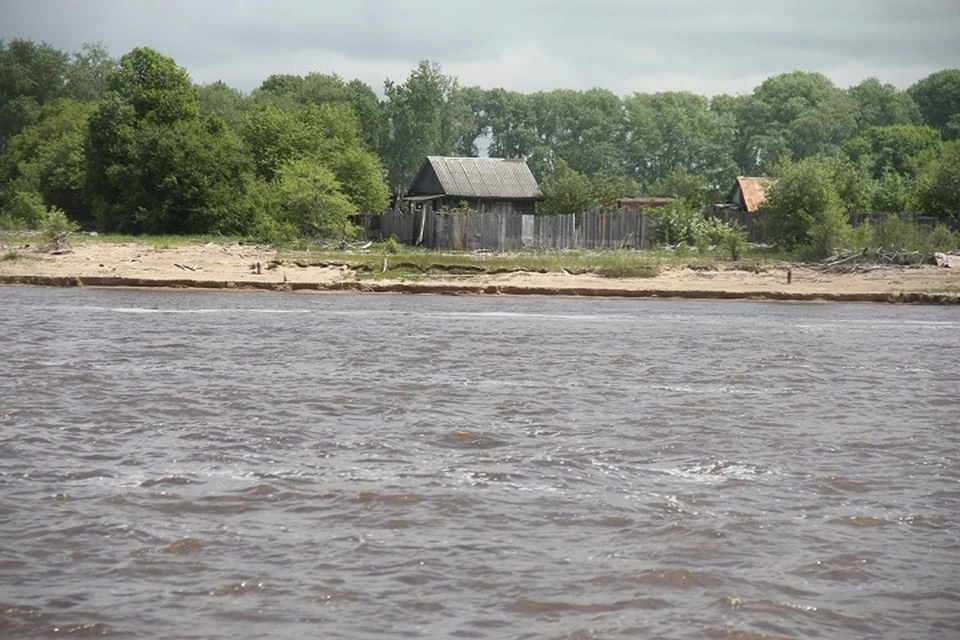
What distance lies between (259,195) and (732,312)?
21.7 m

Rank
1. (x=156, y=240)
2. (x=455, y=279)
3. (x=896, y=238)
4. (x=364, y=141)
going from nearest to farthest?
(x=455, y=279), (x=896, y=238), (x=156, y=240), (x=364, y=141)

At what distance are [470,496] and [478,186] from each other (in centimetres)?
4480

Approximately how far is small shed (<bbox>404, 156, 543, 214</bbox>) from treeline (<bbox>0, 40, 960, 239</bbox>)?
3.72ft

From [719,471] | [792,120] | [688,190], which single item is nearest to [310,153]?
[688,190]

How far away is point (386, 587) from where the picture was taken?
6449 mm

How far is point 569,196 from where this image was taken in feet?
164

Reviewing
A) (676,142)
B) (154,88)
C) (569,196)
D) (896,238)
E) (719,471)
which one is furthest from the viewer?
(676,142)

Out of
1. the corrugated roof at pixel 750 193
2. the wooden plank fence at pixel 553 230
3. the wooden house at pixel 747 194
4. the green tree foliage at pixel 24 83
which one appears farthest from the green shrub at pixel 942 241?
the green tree foliage at pixel 24 83

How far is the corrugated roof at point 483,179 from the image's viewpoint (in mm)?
52438

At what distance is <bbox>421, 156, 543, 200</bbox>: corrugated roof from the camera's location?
5244 cm

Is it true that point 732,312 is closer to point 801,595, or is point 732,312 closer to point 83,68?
point 801,595

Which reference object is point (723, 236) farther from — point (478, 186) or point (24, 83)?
point (24, 83)

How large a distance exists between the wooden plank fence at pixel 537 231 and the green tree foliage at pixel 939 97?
6140 cm

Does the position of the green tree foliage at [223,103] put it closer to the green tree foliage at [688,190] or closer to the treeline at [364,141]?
the treeline at [364,141]
